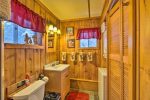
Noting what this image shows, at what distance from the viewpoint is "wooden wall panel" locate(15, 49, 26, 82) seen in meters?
1.79

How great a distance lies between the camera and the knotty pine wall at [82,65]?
3.50m

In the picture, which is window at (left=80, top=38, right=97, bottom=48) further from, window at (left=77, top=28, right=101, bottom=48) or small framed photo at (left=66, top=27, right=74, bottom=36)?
small framed photo at (left=66, top=27, right=74, bottom=36)

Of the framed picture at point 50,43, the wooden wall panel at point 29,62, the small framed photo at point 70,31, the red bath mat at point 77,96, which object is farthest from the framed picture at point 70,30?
the red bath mat at point 77,96

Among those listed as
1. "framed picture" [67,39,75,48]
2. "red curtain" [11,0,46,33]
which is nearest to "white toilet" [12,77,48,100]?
"red curtain" [11,0,46,33]

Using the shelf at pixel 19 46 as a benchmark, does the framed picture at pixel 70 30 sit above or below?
above

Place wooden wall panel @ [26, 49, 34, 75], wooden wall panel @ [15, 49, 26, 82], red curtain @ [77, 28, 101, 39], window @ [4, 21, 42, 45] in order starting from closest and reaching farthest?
window @ [4, 21, 42, 45] → wooden wall panel @ [15, 49, 26, 82] → wooden wall panel @ [26, 49, 34, 75] → red curtain @ [77, 28, 101, 39]

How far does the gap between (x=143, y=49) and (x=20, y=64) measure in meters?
1.82

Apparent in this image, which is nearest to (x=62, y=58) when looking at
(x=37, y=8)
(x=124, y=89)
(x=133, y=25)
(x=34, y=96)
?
(x=37, y=8)

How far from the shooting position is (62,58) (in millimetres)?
3662

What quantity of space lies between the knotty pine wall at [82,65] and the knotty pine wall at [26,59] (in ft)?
2.80

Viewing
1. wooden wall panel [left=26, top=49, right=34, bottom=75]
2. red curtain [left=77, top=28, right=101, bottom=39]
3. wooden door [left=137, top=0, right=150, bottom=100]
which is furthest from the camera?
red curtain [left=77, top=28, right=101, bottom=39]

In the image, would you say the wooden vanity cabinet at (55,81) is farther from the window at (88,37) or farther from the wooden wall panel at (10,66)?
the window at (88,37)

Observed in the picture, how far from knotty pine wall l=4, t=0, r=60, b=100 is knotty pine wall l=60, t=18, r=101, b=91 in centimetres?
85

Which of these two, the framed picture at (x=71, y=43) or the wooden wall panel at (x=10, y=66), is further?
the framed picture at (x=71, y=43)
